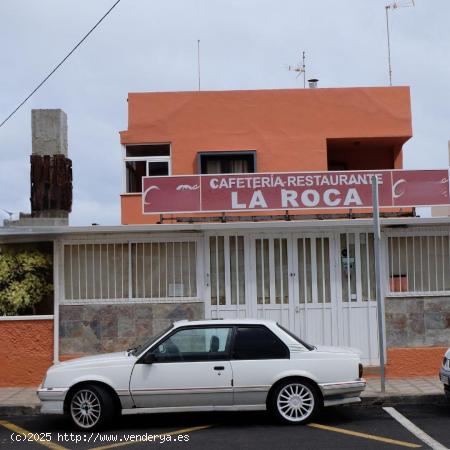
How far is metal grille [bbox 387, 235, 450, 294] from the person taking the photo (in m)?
13.2

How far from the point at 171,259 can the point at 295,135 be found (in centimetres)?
745

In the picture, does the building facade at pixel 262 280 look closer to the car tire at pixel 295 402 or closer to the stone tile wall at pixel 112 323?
the stone tile wall at pixel 112 323

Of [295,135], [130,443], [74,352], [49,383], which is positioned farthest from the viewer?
[295,135]

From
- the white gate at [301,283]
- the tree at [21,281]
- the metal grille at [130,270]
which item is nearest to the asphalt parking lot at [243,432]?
the white gate at [301,283]

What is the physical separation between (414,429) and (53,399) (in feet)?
14.6

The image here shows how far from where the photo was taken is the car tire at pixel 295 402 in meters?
9.19

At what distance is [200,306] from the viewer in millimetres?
13047

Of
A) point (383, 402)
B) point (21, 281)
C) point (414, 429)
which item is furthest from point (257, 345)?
point (21, 281)

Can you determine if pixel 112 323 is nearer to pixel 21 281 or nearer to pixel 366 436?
pixel 21 281

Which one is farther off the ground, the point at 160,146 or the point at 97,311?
the point at 160,146

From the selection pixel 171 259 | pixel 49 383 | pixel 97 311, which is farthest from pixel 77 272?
pixel 49 383

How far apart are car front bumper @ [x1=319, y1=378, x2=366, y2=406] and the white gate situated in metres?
3.62

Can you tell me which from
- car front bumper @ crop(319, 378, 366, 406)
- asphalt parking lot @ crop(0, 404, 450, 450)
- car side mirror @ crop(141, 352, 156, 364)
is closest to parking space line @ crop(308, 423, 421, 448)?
asphalt parking lot @ crop(0, 404, 450, 450)

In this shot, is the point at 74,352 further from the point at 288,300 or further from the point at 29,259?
the point at 288,300
